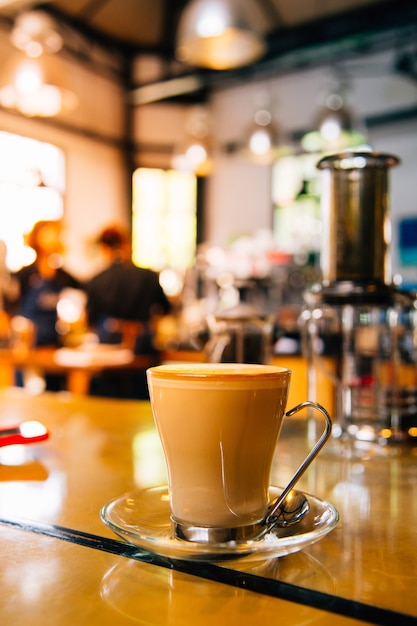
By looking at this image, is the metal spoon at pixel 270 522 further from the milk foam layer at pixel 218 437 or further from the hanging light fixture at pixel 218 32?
the hanging light fixture at pixel 218 32

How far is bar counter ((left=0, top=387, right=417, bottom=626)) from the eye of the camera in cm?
37

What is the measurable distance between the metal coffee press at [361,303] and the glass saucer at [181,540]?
0.40 metres

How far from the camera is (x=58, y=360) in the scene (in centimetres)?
312

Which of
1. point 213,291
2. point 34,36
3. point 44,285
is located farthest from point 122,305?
point 213,291

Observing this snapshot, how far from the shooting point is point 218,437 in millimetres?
484

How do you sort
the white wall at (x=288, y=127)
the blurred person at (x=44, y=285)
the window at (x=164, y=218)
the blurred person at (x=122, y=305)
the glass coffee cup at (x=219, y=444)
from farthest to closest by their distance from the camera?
1. the window at (x=164, y=218)
2. the white wall at (x=288, y=127)
3. the blurred person at (x=44, y=285)
4. the blurred person at (x=122, y=305)
5. the glass coffee cup at (x=219, y=444)

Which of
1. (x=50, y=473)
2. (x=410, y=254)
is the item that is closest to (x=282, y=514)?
(x=50, y=473)

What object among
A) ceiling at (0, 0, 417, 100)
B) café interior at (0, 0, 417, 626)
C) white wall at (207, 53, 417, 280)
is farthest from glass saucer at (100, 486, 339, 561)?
white wall at (207, 53, 417, 280)

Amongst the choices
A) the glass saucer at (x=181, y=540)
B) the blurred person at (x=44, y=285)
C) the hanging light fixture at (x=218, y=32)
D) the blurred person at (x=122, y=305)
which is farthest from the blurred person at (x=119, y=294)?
the glass saucer at (x=181, y=540)

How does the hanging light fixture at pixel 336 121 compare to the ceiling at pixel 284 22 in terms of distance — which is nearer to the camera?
the hanging light fixture at pixel 336 121

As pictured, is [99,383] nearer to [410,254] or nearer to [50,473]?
[50,473]

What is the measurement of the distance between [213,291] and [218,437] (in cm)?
734

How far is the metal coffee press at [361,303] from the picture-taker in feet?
3.06

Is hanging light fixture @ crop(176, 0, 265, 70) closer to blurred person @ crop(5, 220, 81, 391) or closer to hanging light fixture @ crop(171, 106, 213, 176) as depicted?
blurred person @ crop(5, 220, 81, 391)
